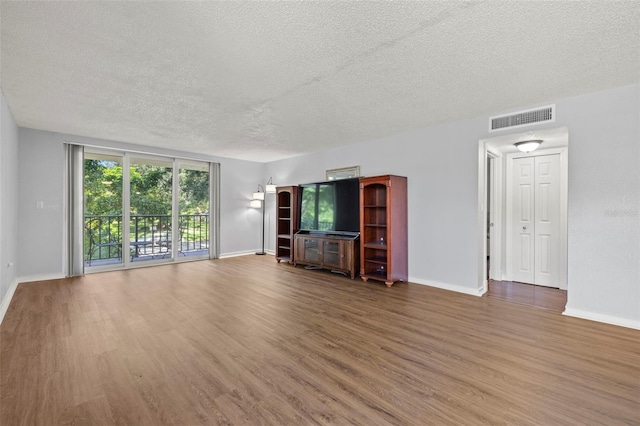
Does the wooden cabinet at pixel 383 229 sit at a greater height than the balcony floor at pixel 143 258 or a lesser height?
greater

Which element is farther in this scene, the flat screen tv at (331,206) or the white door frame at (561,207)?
the flat screen tv at (331,206)

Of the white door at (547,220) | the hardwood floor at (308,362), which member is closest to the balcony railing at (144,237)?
the hardwood floor at (308,362)

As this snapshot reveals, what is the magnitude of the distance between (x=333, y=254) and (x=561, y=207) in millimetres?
3453

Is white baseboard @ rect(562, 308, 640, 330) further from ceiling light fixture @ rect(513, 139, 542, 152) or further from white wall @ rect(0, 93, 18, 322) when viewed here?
white wall @ rect(0, 93, 18, 322)

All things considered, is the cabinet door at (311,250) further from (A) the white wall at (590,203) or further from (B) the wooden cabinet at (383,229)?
(A) the white wall at (590,203)

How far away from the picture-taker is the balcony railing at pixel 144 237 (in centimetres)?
507

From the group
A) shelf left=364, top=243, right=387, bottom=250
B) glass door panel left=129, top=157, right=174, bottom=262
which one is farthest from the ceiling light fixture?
glass door panel left=129, top=157, right=174, bottom=262

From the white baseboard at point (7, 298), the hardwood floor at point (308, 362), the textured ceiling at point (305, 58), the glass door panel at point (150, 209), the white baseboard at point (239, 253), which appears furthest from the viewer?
the white baseboard at point (239, 253)

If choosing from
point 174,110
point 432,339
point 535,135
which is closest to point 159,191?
point 174,110

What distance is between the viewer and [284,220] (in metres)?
6.42

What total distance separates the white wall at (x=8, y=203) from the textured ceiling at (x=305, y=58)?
31cm

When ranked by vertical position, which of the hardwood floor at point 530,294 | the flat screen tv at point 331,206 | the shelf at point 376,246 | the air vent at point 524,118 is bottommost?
the hardwood floor at point 530,294

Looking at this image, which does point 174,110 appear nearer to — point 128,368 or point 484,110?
point 128,368

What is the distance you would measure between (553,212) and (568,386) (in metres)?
3.11
